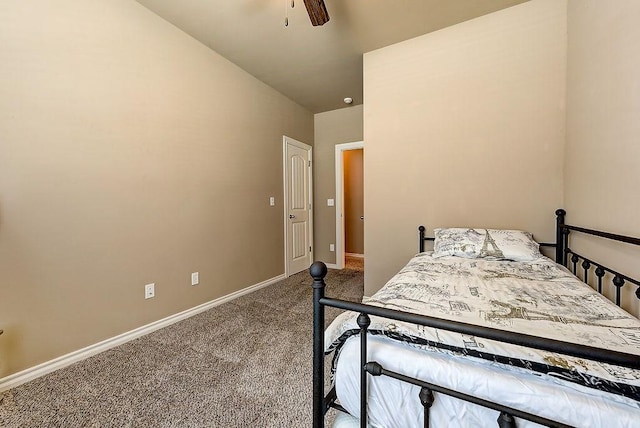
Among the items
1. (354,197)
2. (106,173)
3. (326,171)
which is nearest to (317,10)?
(106,173)

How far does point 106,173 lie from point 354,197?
4323mm

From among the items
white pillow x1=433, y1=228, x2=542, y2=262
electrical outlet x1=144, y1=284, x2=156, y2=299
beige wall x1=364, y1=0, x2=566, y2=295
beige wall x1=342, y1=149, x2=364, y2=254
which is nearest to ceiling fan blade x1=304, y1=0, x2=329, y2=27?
beige wall x1=364, y1=0, x2=566, y2=295

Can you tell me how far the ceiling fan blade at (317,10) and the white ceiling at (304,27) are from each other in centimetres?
47

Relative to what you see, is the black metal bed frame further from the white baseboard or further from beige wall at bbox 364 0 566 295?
beige wall at bbox 364 0 566 295

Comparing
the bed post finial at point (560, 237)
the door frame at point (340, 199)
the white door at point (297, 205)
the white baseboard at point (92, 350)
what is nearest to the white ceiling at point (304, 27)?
the white door at point (297, 205)

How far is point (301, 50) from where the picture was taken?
277 cm

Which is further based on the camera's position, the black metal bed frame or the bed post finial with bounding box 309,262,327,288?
the bed post finial with bounding box 309,262,327,288

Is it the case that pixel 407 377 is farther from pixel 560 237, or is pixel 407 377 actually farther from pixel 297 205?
pixel 297 205

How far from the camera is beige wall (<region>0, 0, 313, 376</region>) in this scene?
1604mm

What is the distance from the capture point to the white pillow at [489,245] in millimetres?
1962

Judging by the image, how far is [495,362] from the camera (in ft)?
2.40

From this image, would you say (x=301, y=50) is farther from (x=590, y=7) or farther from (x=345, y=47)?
(x=590, y=7)

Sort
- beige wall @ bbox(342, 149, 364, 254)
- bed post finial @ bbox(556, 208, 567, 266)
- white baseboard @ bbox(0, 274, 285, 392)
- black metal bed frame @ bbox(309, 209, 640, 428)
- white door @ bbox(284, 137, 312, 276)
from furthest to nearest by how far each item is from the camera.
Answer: beige wall @ bbox(342, 149, 364, 254) < white door @ bbox(284, 137, 312, 276) < bed post finial @ bbox(556, 208, 567, 266) < white baseboard @ bbox(0, 274, 285, 392) < black metal bed frame @ bbox(309, 209, 640, 428)

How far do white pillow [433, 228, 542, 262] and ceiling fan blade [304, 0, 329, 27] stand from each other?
1.91 m
